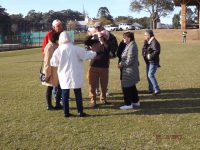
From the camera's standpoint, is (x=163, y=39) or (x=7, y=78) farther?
(x=163, y=39)

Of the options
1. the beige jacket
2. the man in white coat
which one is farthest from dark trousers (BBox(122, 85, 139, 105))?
the beige jacket

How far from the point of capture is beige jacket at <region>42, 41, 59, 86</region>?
30.6 feet

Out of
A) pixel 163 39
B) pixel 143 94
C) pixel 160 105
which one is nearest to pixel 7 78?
pixel 143 94

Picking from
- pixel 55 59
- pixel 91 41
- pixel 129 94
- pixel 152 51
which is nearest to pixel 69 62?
pixel 55 59

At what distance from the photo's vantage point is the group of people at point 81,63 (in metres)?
8.55

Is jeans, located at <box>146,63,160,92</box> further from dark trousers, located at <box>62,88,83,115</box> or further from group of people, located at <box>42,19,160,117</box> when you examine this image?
dark trousers, located at <box>62,88,83,115</box>

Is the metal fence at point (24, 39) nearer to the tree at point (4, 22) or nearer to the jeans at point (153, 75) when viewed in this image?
the tree at point (4, 22)

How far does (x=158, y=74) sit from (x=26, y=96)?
21.1 feet

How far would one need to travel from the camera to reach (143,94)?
37.8 feet

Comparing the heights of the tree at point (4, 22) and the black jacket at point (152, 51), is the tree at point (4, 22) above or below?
above

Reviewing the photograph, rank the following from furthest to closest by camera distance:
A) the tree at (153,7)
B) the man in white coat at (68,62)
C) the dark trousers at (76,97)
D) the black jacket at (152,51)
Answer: the tree at (153,7) → the black jacket at (152,51) → the dark trousers at (76,97) → the man in white coat at (68,62)

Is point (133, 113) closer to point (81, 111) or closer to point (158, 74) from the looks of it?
point (81, 111)

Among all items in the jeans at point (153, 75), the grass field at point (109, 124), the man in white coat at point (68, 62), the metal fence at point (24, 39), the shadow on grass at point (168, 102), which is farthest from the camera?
the metal fence at point (24, 39)

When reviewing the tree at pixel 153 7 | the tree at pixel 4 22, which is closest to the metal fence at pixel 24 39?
the tree at pixel 4 22
